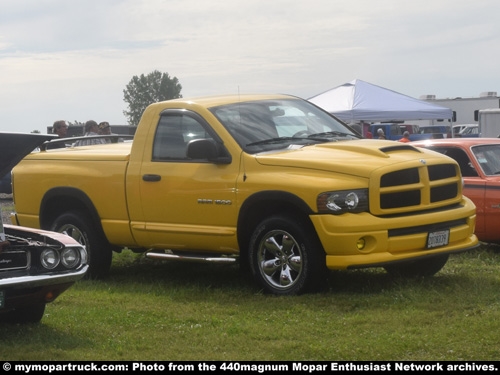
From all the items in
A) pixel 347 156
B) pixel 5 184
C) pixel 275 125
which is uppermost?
pixel 275 125

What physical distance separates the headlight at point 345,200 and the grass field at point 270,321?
799 mm

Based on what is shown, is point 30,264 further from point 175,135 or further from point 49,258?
point 175,135

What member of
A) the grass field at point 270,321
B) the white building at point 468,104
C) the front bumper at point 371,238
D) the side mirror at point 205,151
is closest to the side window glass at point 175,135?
the side mirror at point 205,151

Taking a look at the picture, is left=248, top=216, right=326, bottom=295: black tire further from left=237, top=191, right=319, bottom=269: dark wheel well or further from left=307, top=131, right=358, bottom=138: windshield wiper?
left=307, top=131, right=358, bottom=138: windshield wiper

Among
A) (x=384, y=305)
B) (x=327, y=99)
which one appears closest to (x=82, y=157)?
(x=384, y=305)

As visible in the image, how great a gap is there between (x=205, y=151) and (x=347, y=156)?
1.41 meters

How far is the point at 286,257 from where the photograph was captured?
370 inches

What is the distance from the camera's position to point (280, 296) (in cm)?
927

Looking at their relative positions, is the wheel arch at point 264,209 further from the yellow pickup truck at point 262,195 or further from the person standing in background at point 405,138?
the person standing in background at point 405,138

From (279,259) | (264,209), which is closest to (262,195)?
(264,209)

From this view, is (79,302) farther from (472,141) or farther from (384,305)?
(472,141)

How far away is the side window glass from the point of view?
1029 cm

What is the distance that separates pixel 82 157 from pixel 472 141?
467 cm

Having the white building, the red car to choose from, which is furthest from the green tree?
the red car
